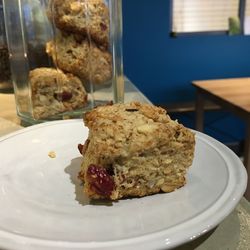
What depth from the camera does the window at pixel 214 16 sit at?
237cm

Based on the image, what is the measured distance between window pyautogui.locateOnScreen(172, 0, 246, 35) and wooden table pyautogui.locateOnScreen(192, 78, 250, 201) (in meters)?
0.55

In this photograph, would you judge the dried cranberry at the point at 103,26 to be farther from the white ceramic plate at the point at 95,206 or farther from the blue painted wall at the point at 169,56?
the blue painted wall at the point at 169,56

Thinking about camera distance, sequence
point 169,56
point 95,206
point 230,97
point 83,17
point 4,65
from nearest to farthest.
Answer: point 95,206 < point 83,17 < point 4,65 < point 230,97 < point 169,56

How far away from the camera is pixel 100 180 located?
45 cm

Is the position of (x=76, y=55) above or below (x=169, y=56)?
above

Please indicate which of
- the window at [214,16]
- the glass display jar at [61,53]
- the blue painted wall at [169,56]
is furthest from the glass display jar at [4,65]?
the window at [214,16]

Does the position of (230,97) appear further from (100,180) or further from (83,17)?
(100,180)

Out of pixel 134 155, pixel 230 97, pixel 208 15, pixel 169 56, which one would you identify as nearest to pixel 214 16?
pixel 208 15

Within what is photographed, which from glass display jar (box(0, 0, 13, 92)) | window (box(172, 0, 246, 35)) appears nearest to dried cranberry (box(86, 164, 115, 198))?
glass display jar (box(0, 0, 13, 92))

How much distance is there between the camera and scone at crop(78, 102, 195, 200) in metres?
0.46

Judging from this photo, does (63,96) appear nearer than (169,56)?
Yes

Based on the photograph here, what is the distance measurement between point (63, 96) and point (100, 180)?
1.26ft

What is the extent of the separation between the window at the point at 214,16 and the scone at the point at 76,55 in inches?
64.9

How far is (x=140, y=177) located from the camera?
0.48m
